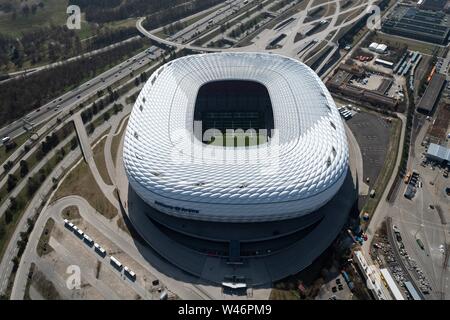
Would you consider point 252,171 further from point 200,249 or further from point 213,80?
point 213,80

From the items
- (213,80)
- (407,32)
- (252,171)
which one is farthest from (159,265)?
(407,32)

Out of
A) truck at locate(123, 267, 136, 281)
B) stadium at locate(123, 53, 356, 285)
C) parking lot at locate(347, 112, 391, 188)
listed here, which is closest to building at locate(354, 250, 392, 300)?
stadium at locate(123, 53, 356, 285)

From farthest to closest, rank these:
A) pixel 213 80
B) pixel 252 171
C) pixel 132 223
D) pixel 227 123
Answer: pixel 227 123, pixel 213 80, pixel 132 223, pixel 252 171

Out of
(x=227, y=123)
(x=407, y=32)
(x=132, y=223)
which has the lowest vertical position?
(x=132, y=223)

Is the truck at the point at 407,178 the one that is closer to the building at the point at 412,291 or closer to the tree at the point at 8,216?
the building at the point at 412,291

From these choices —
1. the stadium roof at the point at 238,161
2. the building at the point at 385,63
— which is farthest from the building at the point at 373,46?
the stadium roof at the point at 238,161

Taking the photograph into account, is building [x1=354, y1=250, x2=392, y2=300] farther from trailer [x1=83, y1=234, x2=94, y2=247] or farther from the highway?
the highway
